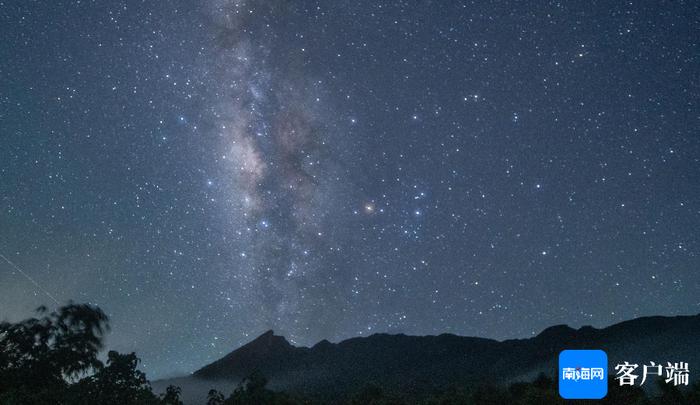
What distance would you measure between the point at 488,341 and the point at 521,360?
8912 millimetres

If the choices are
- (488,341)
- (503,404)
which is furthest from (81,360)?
(488,341)

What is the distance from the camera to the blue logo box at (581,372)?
378 inches

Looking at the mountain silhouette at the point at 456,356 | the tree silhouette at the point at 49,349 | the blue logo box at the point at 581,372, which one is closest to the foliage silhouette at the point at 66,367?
the tree silhouette at the point at 49,349

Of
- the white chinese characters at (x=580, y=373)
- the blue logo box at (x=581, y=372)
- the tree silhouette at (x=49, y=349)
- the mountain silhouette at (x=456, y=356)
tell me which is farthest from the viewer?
the mountain silhouette at (x=456, y=356)

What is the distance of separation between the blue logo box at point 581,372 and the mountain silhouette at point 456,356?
146 ft

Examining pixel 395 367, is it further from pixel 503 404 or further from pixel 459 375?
pixel 503 404

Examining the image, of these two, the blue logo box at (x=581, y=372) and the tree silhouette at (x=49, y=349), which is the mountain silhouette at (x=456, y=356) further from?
the blue logo box at (x=581, y=372)

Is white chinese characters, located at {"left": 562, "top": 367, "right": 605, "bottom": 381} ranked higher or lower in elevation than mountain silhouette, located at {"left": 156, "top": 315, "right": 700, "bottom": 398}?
higher

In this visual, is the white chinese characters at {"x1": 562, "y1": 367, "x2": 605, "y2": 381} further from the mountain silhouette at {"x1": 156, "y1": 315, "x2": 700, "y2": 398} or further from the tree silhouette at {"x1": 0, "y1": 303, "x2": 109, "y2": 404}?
the mountain silhouette at {"x1": 156, "y1": 315, "x2": 700, "y2": 398}

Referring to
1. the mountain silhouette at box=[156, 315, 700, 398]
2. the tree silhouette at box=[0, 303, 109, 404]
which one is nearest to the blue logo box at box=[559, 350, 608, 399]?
the tree silhouette at box=[0, 303, 109, 404]

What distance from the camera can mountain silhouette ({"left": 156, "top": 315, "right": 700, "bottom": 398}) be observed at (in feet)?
193

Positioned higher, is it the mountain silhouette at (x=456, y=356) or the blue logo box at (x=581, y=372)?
the blue logo box at (x=581, y=372)

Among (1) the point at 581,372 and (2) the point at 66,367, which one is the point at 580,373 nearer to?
(1) the point at 581,372

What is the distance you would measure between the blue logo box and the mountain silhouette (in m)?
44.5
